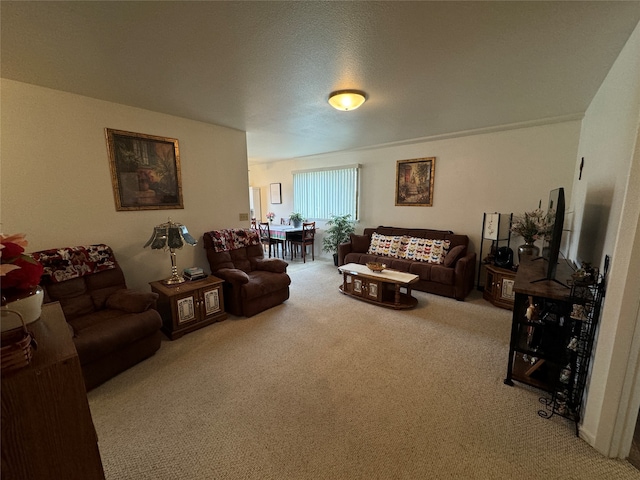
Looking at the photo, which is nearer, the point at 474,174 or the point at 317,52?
the point at 317,52

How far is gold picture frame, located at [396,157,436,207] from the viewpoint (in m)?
4.63

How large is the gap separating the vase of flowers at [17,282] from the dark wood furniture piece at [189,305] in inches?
76.1

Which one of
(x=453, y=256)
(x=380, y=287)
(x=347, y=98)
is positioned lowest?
(x=380, y=287)

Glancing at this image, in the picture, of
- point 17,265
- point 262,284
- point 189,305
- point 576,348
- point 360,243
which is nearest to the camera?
point 17,265

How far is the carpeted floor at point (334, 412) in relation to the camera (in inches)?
57.7

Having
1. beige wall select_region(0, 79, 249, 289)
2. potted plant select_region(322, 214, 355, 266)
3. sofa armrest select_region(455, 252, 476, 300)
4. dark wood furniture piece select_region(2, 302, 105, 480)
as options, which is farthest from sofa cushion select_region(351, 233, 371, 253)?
dark wood furniture piece select_region(2, 302, 105, 480)

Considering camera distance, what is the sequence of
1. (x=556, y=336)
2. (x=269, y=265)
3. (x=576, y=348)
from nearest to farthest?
1. (x=576, y=348)
2. (x=556, y=336)
3. (x=269, y=265)

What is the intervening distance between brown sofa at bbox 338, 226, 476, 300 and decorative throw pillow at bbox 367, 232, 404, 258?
0.02 meters

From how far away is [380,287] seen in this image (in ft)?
A: 11.9

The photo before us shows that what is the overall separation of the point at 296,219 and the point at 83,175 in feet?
14.0

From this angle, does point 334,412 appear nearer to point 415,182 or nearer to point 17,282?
point 17,282

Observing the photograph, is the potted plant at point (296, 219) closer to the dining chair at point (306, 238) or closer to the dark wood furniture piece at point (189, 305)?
the dining chair at point (306, 238)

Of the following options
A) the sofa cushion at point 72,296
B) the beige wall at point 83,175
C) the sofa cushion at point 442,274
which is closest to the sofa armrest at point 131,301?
the sofa cushion at point 72,296

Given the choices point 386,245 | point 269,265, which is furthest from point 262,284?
point 386,245
